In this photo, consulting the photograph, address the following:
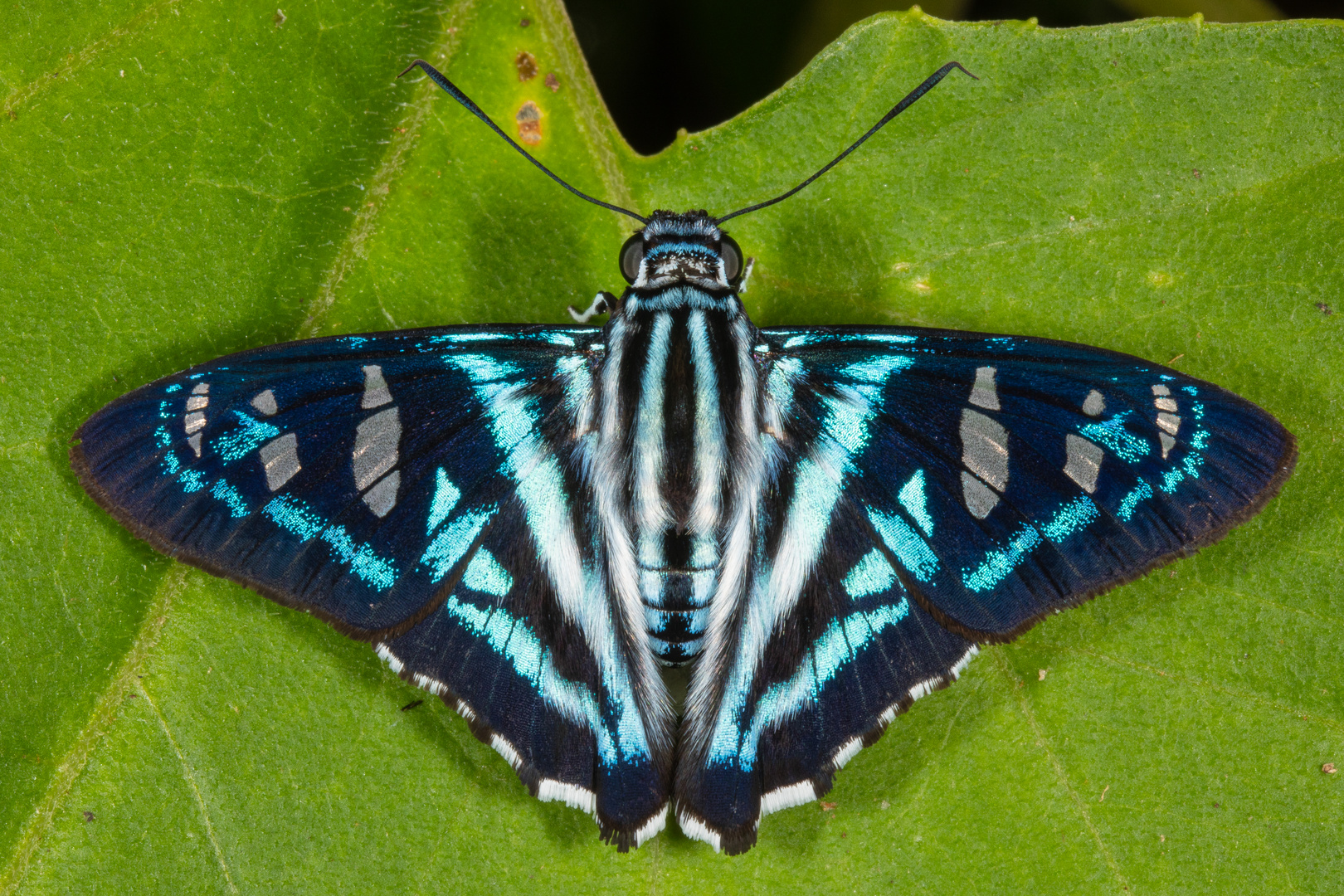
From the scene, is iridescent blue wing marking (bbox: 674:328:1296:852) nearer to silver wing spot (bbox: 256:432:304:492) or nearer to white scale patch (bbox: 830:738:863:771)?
white scale patch (bbox: 830:738:863:771)

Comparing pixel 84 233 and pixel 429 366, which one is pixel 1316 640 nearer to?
pixel 429 366

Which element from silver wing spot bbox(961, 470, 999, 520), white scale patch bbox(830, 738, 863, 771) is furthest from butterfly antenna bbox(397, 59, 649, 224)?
white scale patch bbox(830, 738, 863, 771)

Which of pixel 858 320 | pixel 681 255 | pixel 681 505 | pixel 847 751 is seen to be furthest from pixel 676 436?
pixel 847 751

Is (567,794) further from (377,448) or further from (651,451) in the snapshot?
A: (377,448)

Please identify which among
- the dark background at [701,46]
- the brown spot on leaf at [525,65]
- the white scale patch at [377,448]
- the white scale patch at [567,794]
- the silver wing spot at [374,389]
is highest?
the brown spot on leaf at [525,65]

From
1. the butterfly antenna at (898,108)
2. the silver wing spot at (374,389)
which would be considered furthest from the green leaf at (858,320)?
the silver wing spot at (374,389)

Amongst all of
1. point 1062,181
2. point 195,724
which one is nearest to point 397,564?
point 195,724

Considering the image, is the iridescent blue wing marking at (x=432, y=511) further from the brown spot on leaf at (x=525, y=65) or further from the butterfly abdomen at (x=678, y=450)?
the brown spot on leaf at (x=525, y=65)
